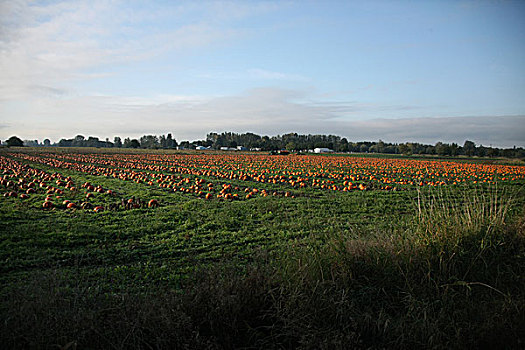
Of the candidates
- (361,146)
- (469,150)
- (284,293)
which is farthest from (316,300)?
(361,146)

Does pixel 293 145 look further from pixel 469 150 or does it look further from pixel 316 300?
pixel 316 300

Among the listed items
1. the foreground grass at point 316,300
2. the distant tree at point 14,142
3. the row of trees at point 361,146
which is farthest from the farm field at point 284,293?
the distant tree at point 14,142

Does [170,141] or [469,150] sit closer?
[469,150]

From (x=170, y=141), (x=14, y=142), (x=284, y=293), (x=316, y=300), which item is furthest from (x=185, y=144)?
(x=316, y=300)

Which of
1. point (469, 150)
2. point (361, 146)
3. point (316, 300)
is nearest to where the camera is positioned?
point (316, 300)

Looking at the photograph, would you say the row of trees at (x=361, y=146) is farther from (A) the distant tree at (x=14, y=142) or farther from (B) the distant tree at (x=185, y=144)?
(A) the distant tree at (x=14, y=142)

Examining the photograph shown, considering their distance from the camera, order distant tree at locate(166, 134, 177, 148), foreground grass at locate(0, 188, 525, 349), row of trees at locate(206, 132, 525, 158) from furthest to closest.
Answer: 1. distant tree at locate(166, 134, 177, 148)
2. row of trees at locate(206, 132, 525, 158)
3. foreground grass at locate(0, 188, 525, 349)

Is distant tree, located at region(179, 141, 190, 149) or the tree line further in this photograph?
distant tree, located at region(179, 141, 190, 149)

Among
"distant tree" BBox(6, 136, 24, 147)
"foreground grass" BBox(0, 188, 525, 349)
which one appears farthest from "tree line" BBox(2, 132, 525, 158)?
"foreground grass" BBox(0, 188, 525, 349)

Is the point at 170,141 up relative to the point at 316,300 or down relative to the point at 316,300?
up

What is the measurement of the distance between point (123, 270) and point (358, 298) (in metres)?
4.02

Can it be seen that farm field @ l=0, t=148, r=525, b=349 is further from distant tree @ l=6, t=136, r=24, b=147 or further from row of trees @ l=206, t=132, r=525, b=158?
distant tree @ l=6, t=136, r=24, b=147

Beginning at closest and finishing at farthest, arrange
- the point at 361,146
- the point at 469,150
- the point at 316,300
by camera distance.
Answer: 1. the point at 316,300
2. the point at 469,150
3. the point at 361,146

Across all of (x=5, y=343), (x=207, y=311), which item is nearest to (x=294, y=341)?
(x=207, y=311)
